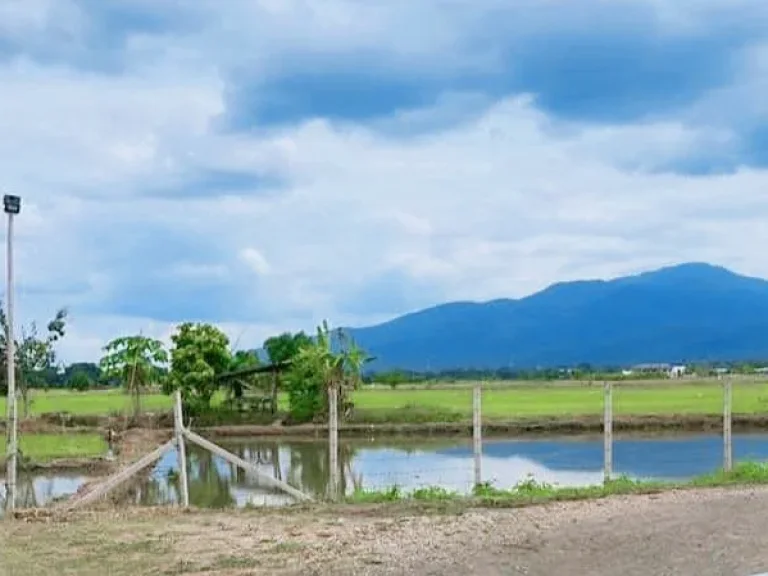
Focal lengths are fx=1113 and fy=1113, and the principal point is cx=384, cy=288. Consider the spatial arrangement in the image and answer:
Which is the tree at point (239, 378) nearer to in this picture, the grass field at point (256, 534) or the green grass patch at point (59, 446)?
the green grass patch at point (59, 446)

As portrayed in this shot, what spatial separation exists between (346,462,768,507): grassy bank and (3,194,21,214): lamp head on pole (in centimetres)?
452

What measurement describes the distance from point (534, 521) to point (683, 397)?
3529 centimetres

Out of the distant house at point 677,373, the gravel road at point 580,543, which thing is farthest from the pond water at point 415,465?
the distant house at point 677,373

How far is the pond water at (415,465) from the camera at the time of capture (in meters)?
18.2

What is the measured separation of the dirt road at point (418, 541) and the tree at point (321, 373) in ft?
63.0

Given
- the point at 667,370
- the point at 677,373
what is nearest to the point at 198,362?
the point at 677,373

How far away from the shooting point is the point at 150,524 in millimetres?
10062

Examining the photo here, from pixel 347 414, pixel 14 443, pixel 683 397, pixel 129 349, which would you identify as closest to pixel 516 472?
pixel 14 443

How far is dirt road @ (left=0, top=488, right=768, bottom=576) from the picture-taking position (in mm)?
7355

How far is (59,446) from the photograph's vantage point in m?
26.9

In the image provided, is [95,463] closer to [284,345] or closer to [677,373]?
[284,345]

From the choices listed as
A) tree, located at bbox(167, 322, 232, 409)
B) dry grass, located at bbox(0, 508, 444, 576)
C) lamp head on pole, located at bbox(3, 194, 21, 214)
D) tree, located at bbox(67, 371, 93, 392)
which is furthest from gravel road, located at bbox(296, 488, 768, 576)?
tree, located at bbox(67, 371, 93, 392)

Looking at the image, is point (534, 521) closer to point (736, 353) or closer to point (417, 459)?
point (417, 459)

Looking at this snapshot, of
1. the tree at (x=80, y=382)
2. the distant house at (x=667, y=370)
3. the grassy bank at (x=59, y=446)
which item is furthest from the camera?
the tree at (x=80, y=382)
